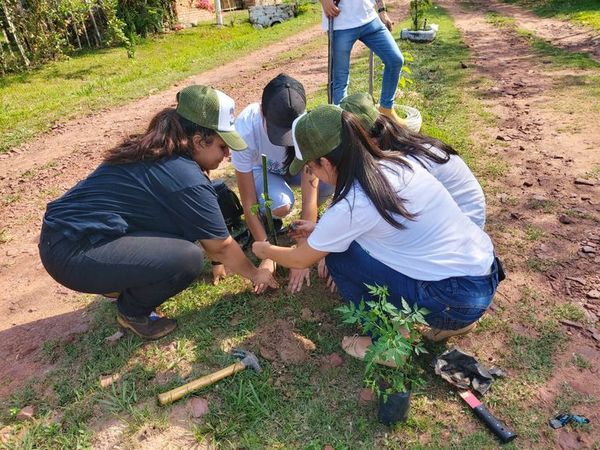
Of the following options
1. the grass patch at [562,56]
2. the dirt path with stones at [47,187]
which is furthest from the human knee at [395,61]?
the grass patch at [562,56]

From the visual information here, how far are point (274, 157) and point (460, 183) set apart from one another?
4.27 ft

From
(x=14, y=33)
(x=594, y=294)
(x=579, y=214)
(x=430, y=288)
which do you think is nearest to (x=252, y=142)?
(x=430, y=288)

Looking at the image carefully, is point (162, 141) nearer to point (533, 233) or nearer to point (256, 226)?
point (256, 226)

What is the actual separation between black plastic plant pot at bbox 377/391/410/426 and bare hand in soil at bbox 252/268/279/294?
98 centimetres

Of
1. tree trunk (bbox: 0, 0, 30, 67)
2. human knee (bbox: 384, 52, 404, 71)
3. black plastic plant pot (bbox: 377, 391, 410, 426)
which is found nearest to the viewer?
black plastic plant pot (bbox: 377, 391, 410, 426)

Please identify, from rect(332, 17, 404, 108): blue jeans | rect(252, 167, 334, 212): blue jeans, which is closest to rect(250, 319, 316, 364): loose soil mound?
rect(252, 167, 334, 212): blue jeans

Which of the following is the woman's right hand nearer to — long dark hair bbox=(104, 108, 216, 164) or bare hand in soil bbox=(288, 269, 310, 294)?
bare hand in soil bbox=(288, 269, 310, 294)

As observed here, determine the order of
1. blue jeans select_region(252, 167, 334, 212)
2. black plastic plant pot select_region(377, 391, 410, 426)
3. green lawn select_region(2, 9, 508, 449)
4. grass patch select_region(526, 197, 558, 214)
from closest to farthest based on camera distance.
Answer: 1. black plastic plant pot select_region(377, 391, 410, 426)
2. green lawn select_region(2, 9, 508, 449)
3. blue jeans select_region(252, 167, 334, 212)
4. grass patch select_region(526, 197, 558, 214)

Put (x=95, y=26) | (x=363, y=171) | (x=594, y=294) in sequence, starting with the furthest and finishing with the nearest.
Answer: (x=95, y=26)
(x=594, y=294)
(x=363, y=171)

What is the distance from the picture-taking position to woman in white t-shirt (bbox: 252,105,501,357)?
1926 millimetres

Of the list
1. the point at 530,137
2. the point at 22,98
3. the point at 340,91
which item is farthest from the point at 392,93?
the point at 22,98

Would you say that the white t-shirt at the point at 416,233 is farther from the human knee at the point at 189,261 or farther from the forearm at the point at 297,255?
the human knee at the point at 189,261

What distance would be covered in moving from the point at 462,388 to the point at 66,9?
11027 millimetres

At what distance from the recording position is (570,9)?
13.7 meters
